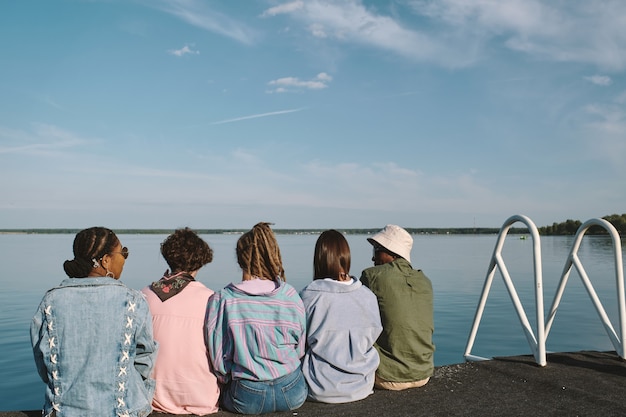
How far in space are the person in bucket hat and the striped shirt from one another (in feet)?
2.86

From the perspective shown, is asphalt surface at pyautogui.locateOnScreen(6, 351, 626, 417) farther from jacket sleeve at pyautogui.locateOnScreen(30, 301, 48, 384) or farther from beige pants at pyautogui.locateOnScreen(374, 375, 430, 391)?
jacket sleeve at pyautogui.locateOnScreen(30, 301, 48, 384)

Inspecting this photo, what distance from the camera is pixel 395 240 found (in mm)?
4711

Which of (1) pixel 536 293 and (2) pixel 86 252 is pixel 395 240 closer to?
(1) pixel 536 293

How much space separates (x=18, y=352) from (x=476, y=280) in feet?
62.3

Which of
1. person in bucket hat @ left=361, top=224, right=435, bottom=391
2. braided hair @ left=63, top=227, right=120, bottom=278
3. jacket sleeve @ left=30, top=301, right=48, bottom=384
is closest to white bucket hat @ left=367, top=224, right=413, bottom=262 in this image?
person in bucket hat @ left=361, top=224, right=435, bottom=391

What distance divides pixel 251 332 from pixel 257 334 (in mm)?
46

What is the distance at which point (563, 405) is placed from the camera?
4.29 m

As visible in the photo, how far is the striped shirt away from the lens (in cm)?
384

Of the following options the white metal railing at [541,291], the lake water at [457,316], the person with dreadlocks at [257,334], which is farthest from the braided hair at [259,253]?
the lake water at [457,316]

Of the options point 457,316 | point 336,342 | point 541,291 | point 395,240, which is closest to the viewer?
A: point 336,342

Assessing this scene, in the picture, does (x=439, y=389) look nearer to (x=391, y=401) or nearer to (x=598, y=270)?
(x=391, y=401)

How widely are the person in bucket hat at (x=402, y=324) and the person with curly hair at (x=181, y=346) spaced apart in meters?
1.40

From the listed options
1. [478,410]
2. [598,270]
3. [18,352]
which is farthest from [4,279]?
[598,270]

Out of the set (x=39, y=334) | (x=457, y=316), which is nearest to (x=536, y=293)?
(x=39, y=334)
